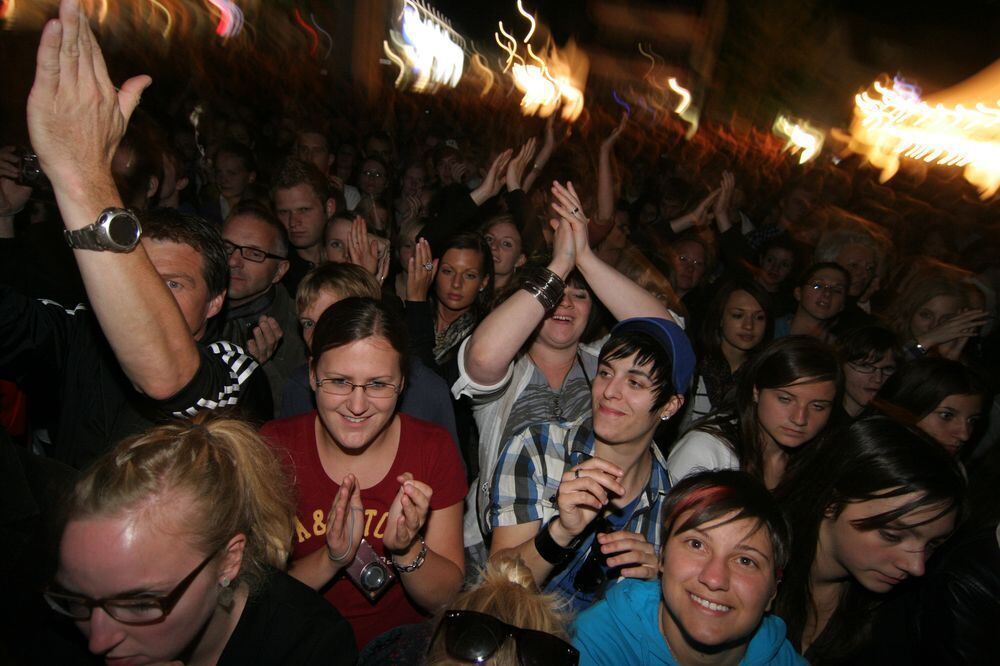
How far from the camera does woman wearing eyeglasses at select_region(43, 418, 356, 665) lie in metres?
1.33

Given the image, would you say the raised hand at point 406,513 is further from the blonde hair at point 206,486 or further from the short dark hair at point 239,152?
the short dark hair at point 239,152

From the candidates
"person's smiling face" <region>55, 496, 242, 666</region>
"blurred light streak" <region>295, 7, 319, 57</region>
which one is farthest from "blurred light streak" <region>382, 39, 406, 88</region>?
"person's smiling face" <region>55, 496, 242, 666</region>

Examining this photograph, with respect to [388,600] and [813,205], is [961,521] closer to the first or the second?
[388,600]

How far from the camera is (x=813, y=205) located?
747 cm

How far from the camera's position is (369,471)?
2176 mm

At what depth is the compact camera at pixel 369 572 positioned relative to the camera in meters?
1.97

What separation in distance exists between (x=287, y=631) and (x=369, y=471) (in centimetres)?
67

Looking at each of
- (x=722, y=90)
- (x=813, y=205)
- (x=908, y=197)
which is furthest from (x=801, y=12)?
(x=813, y=205)

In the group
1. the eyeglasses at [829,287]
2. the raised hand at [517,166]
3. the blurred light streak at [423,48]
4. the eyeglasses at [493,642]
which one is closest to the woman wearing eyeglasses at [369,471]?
the eyeglasses at [493,642]

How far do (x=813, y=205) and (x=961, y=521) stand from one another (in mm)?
6049

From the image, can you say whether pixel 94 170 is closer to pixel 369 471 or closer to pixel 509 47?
pixel 369 471

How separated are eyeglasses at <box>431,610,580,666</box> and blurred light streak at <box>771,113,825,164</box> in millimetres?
15350

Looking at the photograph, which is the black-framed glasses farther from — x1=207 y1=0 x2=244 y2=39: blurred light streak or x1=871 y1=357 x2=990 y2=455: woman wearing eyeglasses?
x1=207 y1=0 x2=244 y2=39: blurred light streak

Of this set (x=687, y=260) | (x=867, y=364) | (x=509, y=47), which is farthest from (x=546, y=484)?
(x=509, y=47)
